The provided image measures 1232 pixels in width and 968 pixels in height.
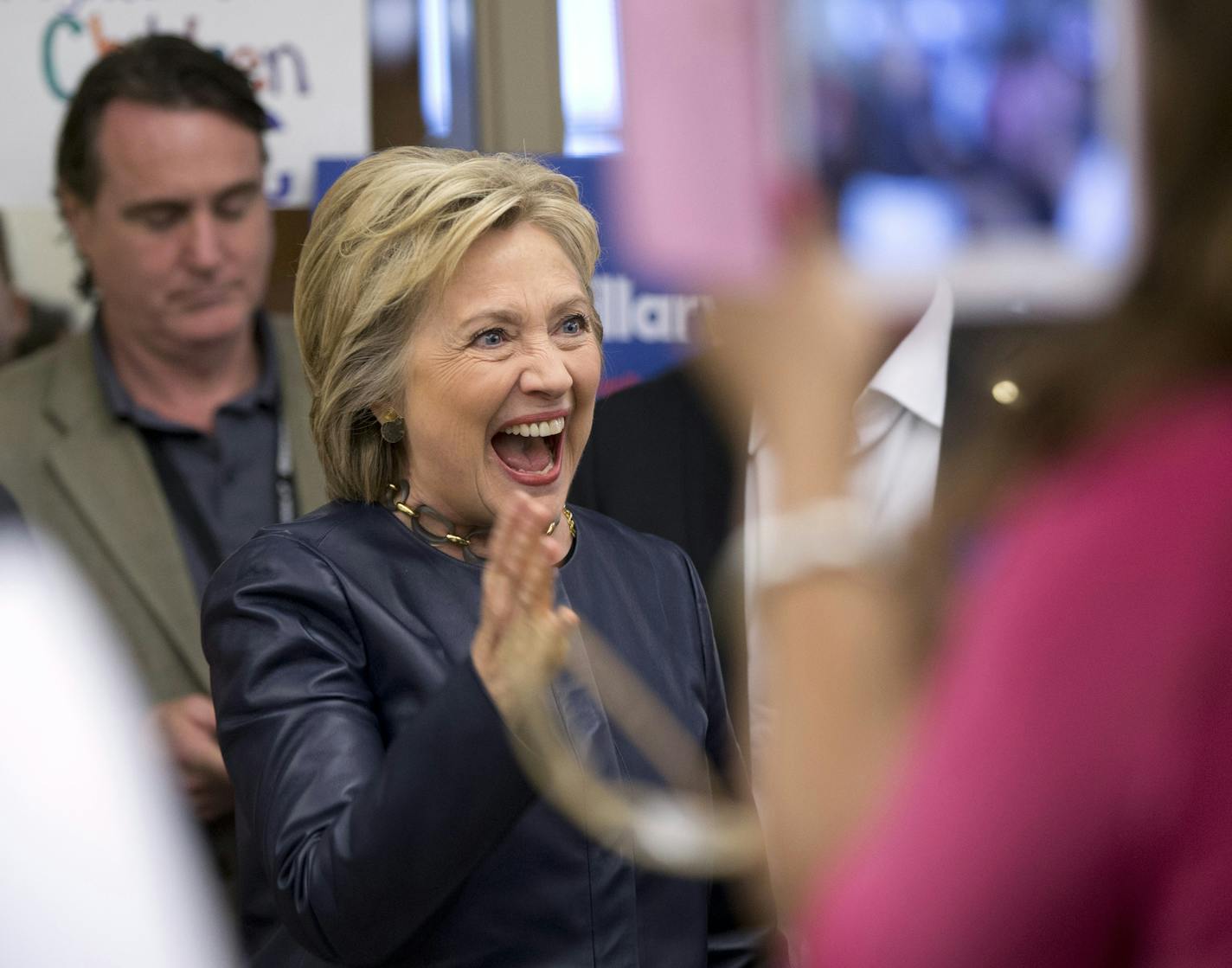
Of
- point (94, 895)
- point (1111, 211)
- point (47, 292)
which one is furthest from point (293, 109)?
point (1111, 211)

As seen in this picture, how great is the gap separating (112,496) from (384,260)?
107 cm

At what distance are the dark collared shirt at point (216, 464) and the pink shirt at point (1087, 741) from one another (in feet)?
6.72

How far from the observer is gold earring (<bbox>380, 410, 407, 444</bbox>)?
1857 millimetres

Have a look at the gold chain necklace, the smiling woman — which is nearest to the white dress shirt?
the smiling woman

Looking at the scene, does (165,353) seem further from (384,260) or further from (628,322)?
(384,260)

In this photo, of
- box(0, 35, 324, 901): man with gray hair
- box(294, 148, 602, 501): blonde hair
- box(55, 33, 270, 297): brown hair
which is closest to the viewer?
box(294, 148, 602, 501): blonde hair

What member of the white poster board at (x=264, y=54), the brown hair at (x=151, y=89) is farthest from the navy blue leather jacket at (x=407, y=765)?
the white poster board at (x=264, y=54)

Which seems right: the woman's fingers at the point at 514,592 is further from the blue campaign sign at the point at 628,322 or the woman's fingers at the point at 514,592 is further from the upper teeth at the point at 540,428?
the blue campaign sign at the point at 628,322

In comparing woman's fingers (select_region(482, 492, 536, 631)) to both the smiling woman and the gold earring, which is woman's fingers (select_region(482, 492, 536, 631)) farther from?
the gold earring

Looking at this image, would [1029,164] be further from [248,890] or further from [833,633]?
[248,890]

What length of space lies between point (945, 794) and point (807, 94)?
0.34m

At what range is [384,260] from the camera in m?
1.79

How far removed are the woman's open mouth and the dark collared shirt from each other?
3.06 feet

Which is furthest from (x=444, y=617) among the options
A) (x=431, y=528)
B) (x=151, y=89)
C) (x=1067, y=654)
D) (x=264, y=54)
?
(x=264, y=54)
